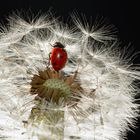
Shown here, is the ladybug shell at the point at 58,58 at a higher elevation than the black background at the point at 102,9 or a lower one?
lower

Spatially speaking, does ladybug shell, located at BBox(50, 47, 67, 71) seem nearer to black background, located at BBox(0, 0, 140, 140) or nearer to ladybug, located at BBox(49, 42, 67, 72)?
ladybug, located at BBox(49, 42, 67, 72)

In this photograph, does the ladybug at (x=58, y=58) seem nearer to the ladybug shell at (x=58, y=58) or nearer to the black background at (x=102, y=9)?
the ladybug shell at (x=58, y=58)

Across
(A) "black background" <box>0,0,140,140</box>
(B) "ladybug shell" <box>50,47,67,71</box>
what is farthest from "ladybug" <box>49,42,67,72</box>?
(A) "black background" <box>0,0,140,140</box>

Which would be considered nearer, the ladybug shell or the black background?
the ladybug shell

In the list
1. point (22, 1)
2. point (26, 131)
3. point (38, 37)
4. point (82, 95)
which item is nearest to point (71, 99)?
point (82, 95)

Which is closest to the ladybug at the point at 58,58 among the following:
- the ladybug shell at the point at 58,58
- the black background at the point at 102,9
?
the ladybug shell at the point at 58,58

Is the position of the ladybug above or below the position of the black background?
below
